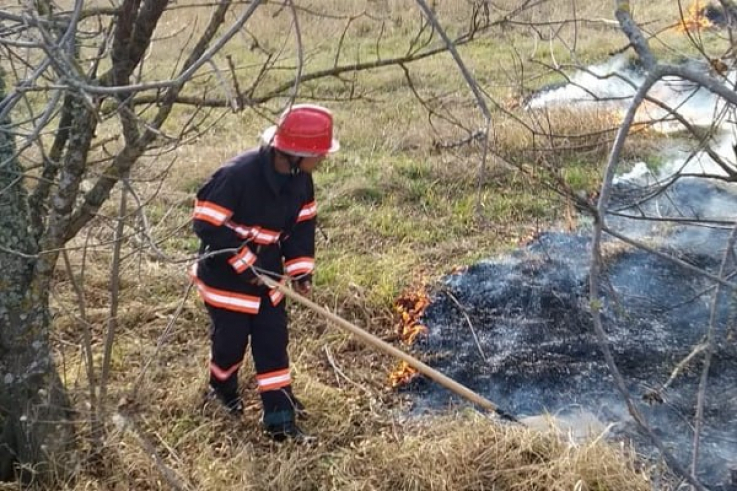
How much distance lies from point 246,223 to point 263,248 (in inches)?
7.6

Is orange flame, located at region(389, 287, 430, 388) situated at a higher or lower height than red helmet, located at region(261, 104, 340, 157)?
lower

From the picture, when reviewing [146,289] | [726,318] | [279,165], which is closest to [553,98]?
[726,318]

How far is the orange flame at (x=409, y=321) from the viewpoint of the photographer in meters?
4.54

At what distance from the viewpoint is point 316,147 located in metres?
3.59

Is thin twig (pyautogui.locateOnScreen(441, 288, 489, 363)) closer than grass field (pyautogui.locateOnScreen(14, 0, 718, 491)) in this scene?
No

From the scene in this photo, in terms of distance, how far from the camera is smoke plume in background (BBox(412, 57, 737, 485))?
409cm

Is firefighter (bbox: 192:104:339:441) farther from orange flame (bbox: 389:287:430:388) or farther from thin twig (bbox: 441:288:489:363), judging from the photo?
thin twig (bbox: 441:288:489:363)

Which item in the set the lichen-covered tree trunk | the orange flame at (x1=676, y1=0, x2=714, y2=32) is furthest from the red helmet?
the orange flame at (x1=676, y1=0, x2=714, y2=32)

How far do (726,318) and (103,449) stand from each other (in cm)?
362

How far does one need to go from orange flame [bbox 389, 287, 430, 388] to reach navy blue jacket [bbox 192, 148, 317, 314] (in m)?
0.99

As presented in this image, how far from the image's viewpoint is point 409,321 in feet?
16.4

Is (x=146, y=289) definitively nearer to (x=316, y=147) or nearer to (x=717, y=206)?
(x=316, y=147)

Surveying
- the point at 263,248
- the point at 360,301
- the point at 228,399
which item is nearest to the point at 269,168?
the point at 263,248

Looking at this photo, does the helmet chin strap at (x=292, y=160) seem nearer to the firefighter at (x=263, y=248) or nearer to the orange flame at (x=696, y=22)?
the firefighter at (x=263, y=248)
